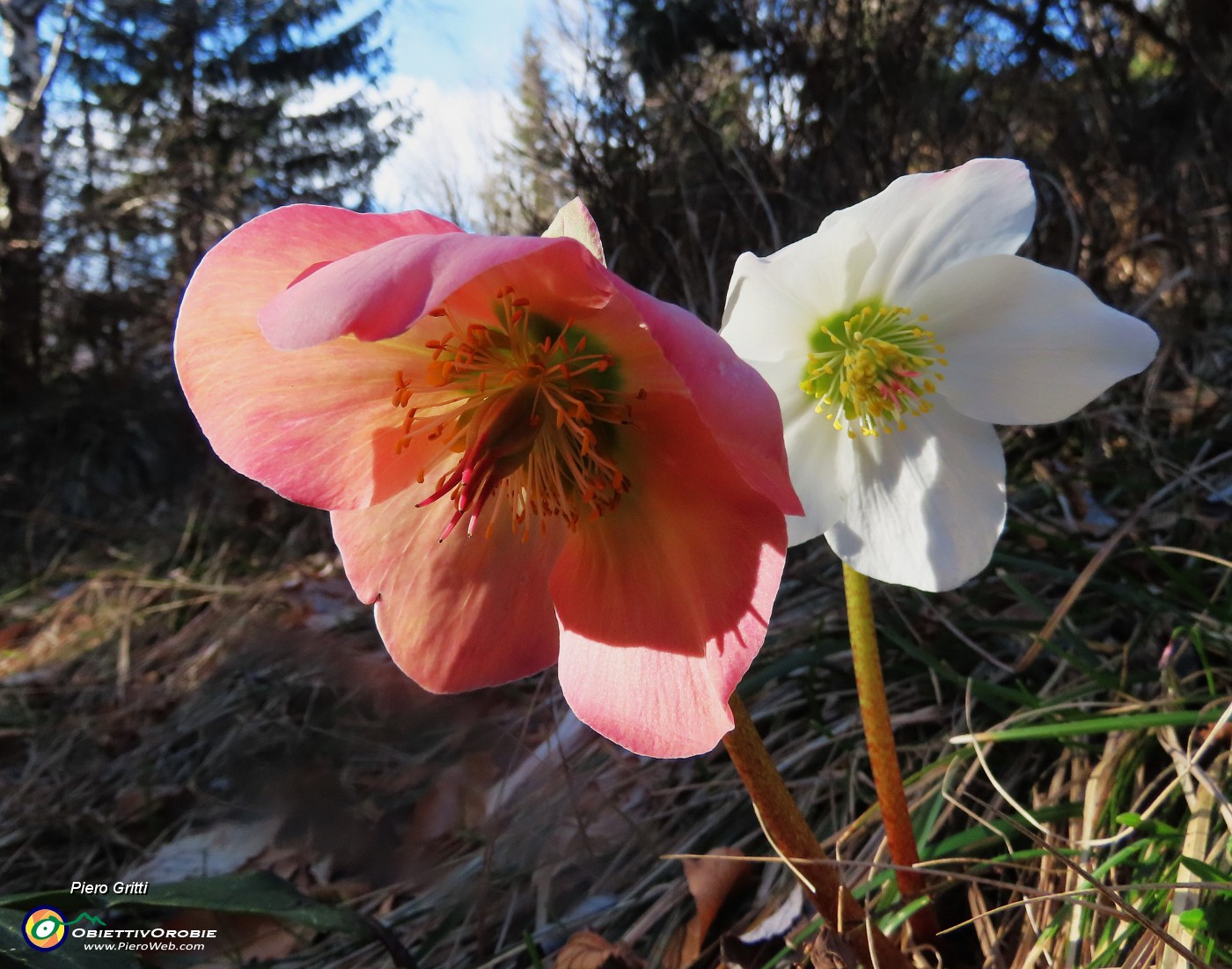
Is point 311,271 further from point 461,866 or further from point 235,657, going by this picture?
point 235,657

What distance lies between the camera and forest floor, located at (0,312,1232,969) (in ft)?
2.40

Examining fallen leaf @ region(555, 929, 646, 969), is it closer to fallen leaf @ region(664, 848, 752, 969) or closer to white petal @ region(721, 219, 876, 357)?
fallen leaf @ region(664, 848, 752, 969)

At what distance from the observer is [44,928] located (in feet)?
2.13

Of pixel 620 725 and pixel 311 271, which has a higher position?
pixel 311 271

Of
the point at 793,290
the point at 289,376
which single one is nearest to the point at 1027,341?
the point at 793,290

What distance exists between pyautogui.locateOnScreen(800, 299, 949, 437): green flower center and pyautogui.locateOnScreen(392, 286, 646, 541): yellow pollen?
18 centimetres

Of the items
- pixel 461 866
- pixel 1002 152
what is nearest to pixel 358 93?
pixel 1002 152

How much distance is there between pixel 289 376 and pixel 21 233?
202 inches

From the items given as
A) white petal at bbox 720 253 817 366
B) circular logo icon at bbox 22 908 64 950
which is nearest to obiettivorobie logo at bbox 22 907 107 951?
circular logo icon at bbox 22 908 64 950

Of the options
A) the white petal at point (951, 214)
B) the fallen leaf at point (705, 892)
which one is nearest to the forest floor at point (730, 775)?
the fallen leaf at point (705, 892)

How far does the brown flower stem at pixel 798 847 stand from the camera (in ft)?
1.76

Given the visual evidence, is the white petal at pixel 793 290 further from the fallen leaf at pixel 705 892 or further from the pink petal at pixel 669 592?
the fallen leaf at pixel 705 892

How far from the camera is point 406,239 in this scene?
0.47m

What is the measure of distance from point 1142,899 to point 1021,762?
0.24 meters
